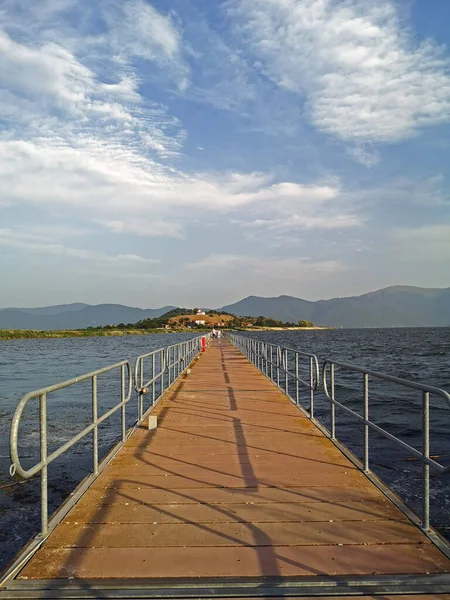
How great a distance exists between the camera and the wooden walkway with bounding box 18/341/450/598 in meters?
2.98

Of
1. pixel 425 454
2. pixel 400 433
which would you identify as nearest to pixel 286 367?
pixel 400 433

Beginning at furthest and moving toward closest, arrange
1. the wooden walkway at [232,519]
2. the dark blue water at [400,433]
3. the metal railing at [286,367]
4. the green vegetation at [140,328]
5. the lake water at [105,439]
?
the green vegetation at [140,328]
the metal railing at [286,367]
the dark blue water at [400,433]
the lake water at [105,439]
the wooden walkway at [232,519]

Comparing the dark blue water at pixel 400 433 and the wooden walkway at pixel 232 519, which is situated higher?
the wooden walkway at pixel 232 519

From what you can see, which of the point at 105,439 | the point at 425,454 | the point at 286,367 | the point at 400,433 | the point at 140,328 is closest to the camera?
the point at 425,454

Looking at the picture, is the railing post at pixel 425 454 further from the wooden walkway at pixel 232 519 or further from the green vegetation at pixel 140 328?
the green vegetation at pixel 140 328

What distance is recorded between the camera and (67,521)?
3.73 m

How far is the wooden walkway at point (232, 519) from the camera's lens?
298 cm

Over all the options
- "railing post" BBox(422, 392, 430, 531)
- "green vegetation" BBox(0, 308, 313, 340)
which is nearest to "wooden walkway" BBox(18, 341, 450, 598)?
→ "railing post" BBox(422, 392, 430, 531)

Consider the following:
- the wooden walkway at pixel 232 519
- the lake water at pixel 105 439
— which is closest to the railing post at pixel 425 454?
the wooden walkway at pixel 232 519

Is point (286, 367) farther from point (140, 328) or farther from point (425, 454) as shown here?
point (140, 328)

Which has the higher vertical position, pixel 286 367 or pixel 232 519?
pixel 286 367

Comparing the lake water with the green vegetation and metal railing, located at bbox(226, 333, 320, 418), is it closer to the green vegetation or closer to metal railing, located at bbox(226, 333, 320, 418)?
metal railing, located at bbox(226, 333, 320, 418)

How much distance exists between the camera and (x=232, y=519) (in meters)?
3.69

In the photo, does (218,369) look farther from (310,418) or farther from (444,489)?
(444,489)
